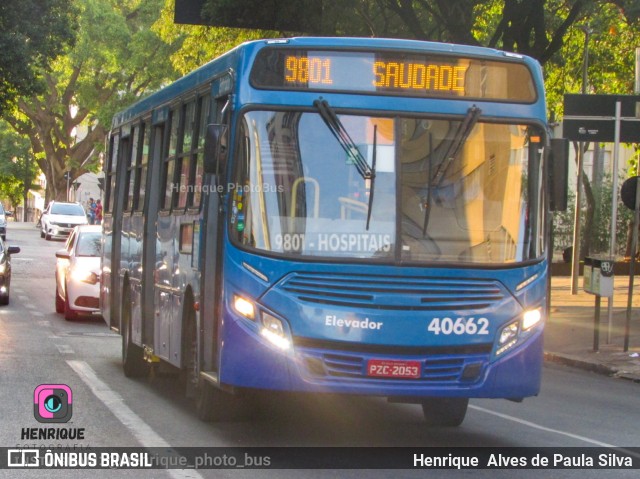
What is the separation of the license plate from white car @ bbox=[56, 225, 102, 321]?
490 inches

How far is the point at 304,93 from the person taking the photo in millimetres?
9445

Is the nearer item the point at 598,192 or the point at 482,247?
the point at 482,247

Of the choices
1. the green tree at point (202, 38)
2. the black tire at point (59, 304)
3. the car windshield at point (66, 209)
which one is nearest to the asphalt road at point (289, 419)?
the black tire at point (59, 304)

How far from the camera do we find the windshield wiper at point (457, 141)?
9.42 m

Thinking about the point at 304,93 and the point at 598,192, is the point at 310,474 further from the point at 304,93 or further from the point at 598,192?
the point at 598,192

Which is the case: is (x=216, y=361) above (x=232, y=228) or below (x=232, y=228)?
below

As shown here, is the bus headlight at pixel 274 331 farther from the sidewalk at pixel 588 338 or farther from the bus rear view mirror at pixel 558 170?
the sidewalk at pixel 588 338

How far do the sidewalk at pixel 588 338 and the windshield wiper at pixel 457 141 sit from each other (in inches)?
335

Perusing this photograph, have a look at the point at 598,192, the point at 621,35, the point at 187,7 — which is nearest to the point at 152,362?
the point at 187,7

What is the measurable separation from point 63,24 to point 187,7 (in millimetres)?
8659

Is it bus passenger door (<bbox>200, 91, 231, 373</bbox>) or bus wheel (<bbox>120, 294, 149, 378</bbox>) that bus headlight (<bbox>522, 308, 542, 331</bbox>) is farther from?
bus wheel (<bbox>120, 294, 149, 378</bbox>)

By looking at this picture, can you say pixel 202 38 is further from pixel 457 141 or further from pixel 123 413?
pixel 457 141

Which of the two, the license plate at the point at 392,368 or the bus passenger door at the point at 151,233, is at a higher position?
the bus passenger door at the point at 151,233

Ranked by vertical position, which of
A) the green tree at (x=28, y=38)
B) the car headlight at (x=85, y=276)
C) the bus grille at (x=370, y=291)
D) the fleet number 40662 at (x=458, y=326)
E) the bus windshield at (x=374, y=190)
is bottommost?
the car headlight at (x=85, y=276)
